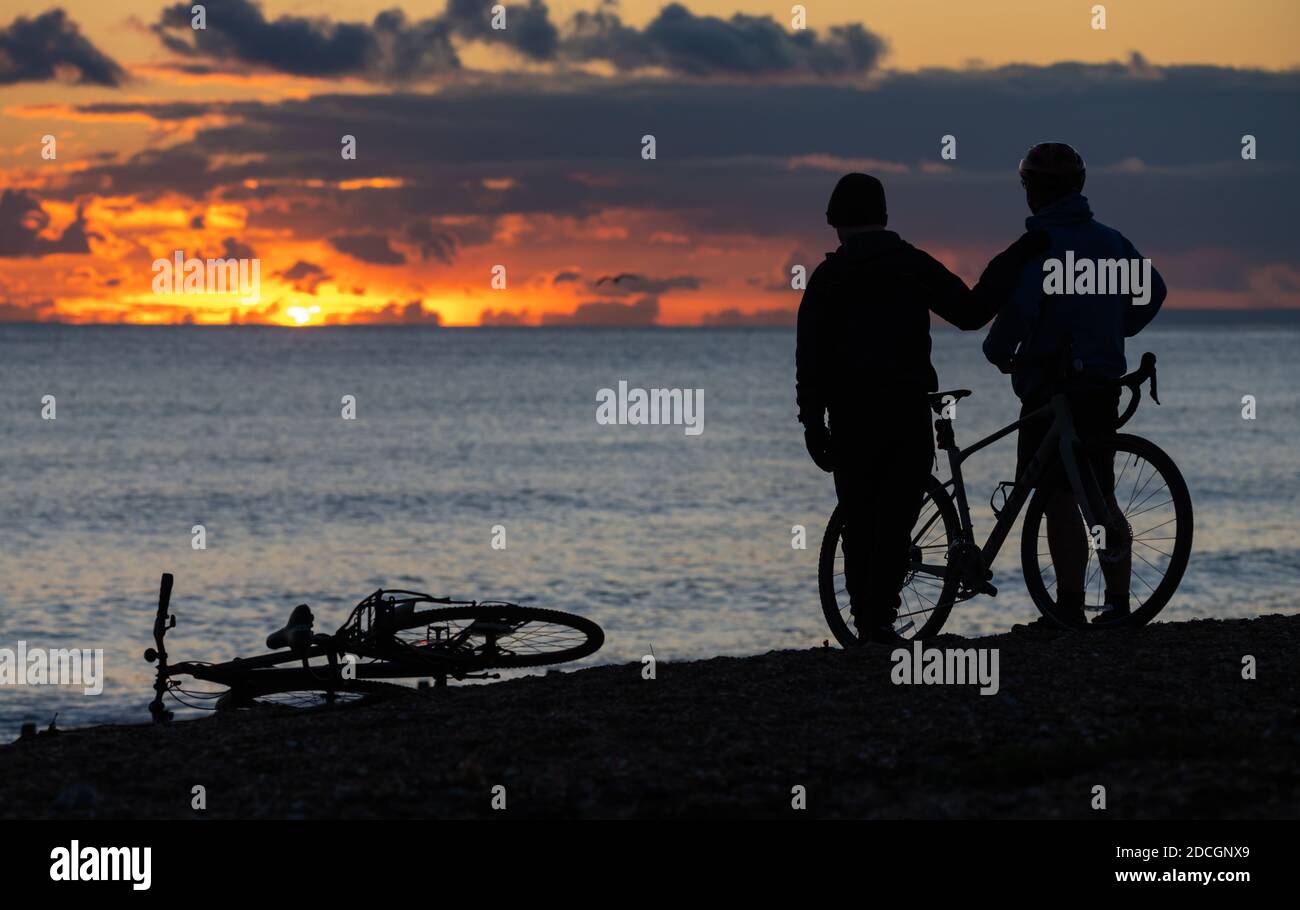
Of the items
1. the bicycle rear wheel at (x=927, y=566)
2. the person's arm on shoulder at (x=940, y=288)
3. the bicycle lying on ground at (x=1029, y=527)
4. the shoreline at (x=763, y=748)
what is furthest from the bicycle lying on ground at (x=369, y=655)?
the person's arm on shoulder at (x=940, y=288)

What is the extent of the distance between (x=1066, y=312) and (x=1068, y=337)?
14cm

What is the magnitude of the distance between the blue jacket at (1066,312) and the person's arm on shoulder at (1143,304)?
3cm

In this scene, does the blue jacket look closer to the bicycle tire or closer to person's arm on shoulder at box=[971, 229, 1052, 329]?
person's arm on shoulder at box=[971, 229, 1052, 329]

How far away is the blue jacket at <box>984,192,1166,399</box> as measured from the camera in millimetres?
8453

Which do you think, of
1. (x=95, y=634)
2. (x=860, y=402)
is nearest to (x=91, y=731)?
(x=860, y=402)

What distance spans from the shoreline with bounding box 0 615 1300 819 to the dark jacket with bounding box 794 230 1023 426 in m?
1.46

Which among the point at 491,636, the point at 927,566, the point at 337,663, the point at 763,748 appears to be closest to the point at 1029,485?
the point at 927,566

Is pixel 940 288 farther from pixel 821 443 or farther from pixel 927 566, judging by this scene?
pixel 927 566

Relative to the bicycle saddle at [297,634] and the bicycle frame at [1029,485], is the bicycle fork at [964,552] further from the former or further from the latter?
the bicycle saddle at [297,634]

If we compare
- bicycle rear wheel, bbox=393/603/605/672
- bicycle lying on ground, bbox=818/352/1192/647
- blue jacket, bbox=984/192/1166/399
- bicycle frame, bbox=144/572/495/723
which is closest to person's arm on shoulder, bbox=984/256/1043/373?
blue jacket, bbox=984/192/1166/399

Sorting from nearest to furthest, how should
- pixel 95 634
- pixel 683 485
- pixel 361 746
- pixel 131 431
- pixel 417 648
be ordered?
pixel 361 746 < pixel 417 648 < pixel 95 634 < pixel 683 485 < pixel 131 431

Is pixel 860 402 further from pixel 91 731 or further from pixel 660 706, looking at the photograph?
pixel 91 731
